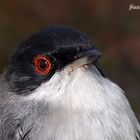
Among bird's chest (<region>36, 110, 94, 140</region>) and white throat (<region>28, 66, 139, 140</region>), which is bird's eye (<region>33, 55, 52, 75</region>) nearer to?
white throat (<region>28, 66, 139, 140</region>)

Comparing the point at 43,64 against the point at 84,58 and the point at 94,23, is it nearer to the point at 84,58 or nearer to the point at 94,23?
the point at 84,58

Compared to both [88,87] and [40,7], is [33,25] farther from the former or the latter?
[88,87]

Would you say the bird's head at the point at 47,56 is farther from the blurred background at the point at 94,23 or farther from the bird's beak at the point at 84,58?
the blurred background at the point at 94,23

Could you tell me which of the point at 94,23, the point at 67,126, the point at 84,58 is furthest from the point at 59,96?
the point at 94,23

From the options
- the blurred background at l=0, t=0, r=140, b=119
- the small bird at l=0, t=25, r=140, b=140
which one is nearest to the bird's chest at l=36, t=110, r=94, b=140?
the small bird at l=0, t=25, r=140, b=140

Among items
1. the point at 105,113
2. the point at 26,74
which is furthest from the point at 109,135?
the point at 26,74

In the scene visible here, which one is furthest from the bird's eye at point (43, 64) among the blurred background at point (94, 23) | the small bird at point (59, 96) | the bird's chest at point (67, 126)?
the blurred background at point (94, 23)
